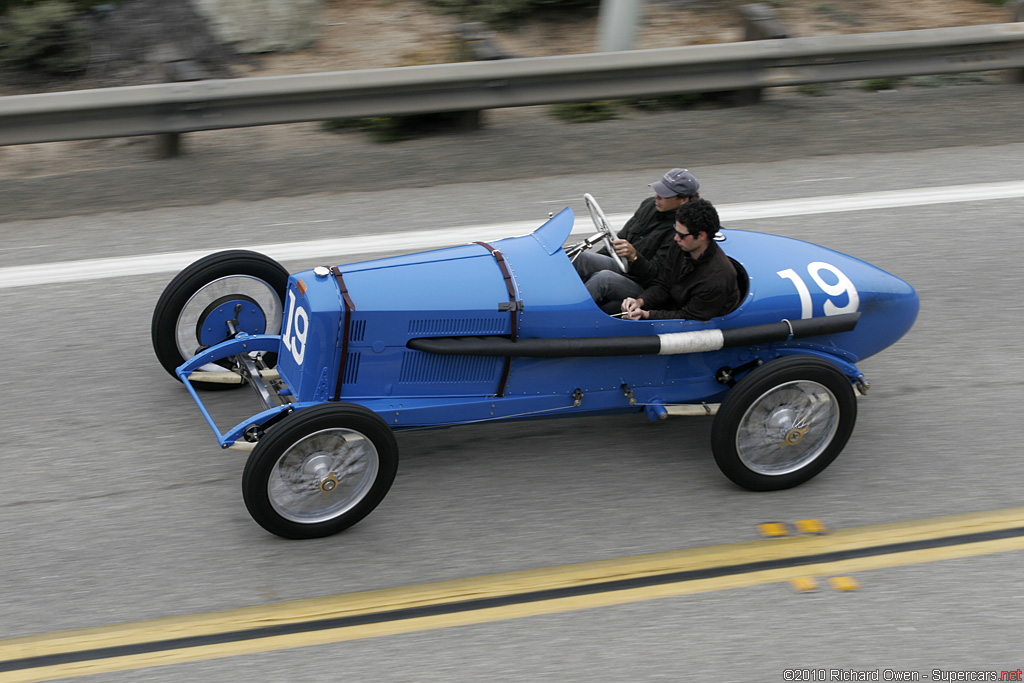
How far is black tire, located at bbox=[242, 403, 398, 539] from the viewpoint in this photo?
4254 millimetres

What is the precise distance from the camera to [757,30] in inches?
369

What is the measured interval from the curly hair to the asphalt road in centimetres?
122

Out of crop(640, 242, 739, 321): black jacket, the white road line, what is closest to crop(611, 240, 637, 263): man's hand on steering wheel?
crop(640, 242, 739, 321): black jacket

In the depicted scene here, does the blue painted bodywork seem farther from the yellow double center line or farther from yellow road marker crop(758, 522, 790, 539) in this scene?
the yellow double center line

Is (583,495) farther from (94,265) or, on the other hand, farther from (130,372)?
(94,265)

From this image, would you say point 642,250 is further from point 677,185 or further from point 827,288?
point 827,288

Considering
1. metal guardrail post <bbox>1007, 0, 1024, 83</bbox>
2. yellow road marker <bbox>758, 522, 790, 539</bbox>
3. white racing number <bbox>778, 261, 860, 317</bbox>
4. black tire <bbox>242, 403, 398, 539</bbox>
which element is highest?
metal guardrail post <bbox>1007, 0, 1024, 83</bbox>

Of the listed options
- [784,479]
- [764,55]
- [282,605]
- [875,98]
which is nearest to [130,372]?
[282,605]

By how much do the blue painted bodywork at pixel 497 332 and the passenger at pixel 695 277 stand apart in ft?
0.28

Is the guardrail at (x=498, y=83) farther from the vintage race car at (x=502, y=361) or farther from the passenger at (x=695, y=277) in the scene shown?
the passenger at (x=695, y=277)


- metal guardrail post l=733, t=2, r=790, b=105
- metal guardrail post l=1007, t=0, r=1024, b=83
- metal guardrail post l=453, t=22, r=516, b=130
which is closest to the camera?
metal guardrail post l=453, t=22, r=516, b=130

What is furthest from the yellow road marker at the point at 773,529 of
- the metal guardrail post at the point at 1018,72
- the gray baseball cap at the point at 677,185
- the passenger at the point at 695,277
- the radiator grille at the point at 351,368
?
the metal guardrail post at the point at 1018,72

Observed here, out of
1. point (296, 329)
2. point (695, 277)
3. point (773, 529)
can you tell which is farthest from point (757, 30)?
point (296, 329)

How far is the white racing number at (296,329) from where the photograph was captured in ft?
15.4
